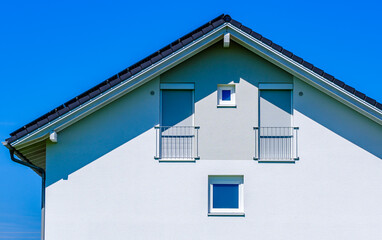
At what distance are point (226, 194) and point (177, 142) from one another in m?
1.82

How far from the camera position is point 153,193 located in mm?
15031

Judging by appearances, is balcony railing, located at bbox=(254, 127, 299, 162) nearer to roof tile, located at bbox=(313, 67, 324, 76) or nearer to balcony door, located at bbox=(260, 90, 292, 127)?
balcony door, located at bbox=(260, 90, 292, 127)

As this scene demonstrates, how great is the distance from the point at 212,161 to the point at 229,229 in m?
1.75

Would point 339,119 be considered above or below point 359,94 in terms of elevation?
below

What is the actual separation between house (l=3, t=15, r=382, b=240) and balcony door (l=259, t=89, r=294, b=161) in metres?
0.03

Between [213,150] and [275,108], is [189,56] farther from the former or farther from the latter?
[275,108]

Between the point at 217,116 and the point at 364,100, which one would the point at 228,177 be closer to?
the point at 217,116

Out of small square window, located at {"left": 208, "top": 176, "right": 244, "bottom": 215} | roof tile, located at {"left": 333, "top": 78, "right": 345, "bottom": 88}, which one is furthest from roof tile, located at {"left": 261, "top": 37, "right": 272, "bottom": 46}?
small square window, located at {"left": 208, "top": 176, "right": 244, "bottom": 215}

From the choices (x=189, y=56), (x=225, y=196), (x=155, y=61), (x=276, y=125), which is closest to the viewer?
(x=155, y=61)

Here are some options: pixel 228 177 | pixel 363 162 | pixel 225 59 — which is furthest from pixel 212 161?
pixel 363 162

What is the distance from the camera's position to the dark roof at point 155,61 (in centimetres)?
1479

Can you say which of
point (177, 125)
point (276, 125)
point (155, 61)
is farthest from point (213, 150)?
point (155, 61)

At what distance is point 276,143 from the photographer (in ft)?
50.6

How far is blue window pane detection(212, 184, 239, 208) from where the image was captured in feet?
49.9
